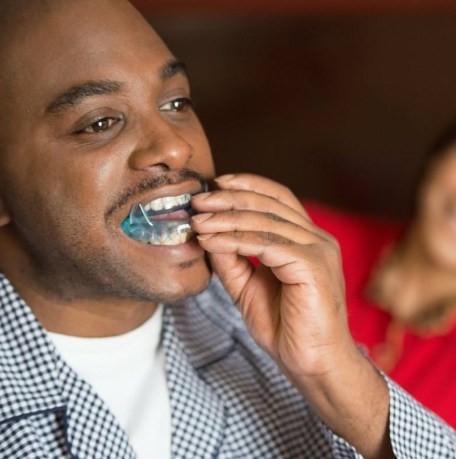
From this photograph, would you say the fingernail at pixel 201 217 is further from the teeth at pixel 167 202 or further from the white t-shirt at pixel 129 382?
the white t-shirt at pixel 129 382

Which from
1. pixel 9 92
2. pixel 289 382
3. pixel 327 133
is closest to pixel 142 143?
pixel 9 92

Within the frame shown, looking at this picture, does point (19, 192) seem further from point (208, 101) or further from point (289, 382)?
point (208, 101)

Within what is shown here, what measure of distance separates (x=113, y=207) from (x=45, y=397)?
29cm

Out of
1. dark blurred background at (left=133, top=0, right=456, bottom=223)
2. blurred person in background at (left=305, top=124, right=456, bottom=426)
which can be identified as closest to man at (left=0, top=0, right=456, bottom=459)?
blurred person in background at (left=305, top=124, right=456, bottom=426)

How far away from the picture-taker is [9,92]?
112cm

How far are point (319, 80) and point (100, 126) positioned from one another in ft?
4.59

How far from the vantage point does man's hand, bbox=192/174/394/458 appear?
109 centimetres

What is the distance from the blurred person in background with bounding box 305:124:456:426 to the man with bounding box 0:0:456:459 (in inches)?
34.9

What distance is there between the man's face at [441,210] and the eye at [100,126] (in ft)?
4.36

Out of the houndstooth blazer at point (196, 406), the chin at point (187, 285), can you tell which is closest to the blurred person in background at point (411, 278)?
the houndstooth blazer at point (196, 406)

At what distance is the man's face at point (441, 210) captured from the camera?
7.25ft

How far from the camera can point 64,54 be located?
1105 millimetres

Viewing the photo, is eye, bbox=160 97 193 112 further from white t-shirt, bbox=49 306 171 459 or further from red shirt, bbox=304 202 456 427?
red shirt, bbox=304 202 456 427

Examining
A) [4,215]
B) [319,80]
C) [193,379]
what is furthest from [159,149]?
[319,80]
